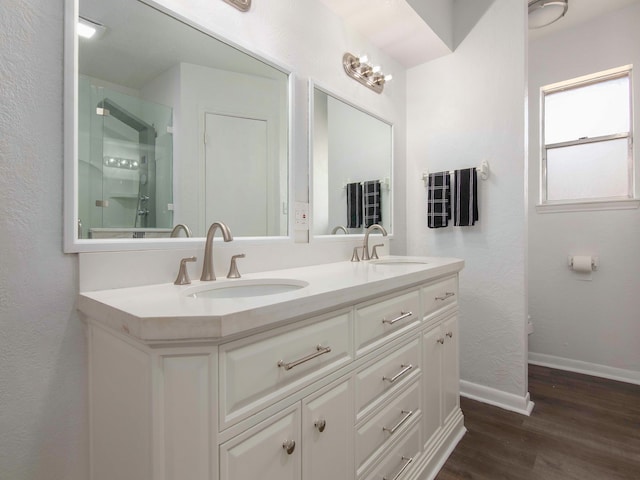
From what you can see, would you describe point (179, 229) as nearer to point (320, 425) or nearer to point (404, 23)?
point (320, 425)

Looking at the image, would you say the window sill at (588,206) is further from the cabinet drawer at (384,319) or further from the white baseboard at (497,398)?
the cabinet drawer at (384,319)

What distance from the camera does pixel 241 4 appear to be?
132 cm

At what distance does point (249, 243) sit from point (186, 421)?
2.58 ft

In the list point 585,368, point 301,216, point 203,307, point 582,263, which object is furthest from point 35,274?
point 585,368

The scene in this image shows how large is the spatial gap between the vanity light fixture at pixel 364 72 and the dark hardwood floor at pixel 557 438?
2080mm

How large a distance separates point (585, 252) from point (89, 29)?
3.15m

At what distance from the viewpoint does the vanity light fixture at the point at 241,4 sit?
1296 millimetres

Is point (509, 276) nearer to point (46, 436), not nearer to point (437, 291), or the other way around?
point (437, 291)

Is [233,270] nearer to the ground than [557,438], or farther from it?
farther from it

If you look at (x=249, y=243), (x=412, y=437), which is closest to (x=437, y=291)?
(x=412, y=437)

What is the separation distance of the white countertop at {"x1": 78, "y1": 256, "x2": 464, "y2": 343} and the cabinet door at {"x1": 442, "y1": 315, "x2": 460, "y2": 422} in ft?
2.18

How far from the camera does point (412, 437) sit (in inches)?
53.1

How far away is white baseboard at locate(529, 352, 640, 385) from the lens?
7.75ft

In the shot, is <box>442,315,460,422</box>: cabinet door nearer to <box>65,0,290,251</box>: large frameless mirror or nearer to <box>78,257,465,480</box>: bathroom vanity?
<box>78,257,465,480</box>: bathroom vanity
